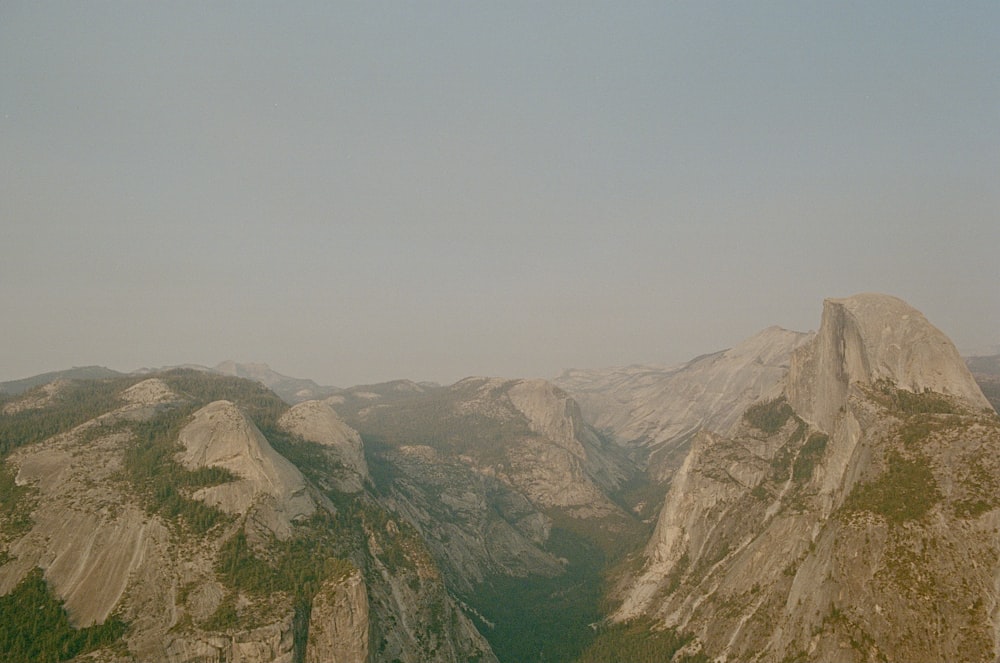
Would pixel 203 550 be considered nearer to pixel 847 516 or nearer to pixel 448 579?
pixel 448 579

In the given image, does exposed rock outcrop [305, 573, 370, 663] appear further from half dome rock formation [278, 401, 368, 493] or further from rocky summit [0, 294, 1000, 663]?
half dome rock formation [278, 401, 368, 493]

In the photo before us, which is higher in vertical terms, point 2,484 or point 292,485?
point 2,484

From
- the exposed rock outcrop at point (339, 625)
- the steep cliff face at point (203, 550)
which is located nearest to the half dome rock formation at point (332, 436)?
the steep cliff face at point (203, 550)

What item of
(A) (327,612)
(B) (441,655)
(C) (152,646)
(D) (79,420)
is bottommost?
(B) (441,655)

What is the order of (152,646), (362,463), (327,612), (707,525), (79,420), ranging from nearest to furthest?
(152,646) < (327,612) < (79,420) < (707,525) < (362,463)

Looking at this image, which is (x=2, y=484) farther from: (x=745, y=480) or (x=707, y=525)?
(x=745, y=480)

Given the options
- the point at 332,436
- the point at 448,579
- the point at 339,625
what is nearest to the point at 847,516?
the point at 339,625

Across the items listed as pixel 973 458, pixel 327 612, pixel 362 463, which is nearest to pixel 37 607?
pixel 327 612

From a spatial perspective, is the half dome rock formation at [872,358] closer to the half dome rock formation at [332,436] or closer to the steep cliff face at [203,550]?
the steep cliff face at [203,550]
